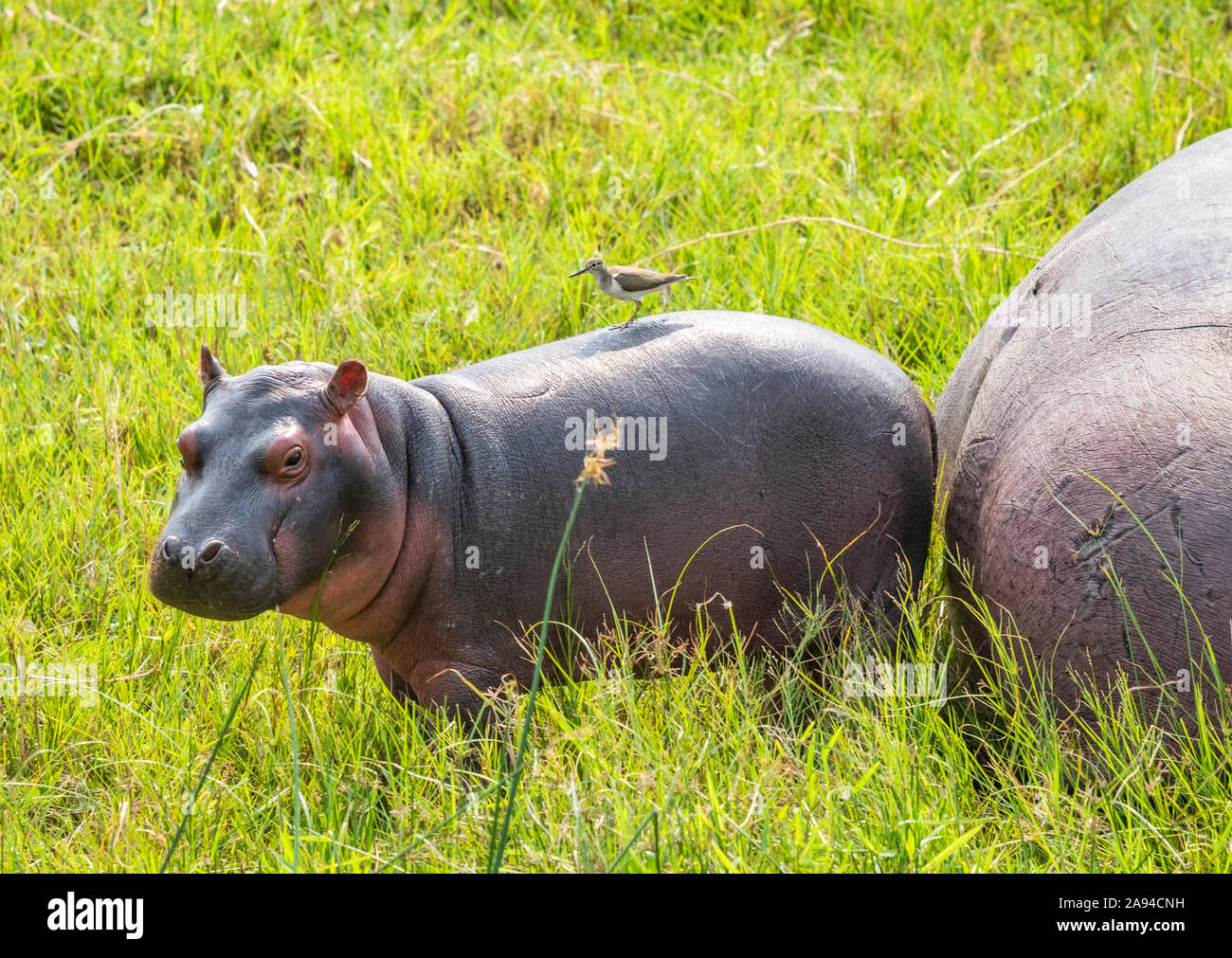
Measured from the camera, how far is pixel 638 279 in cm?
432

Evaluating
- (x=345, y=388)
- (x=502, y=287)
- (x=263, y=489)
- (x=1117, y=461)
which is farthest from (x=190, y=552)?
(x=502, y=287)

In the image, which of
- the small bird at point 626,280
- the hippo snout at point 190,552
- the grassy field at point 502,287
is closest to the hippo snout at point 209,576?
the hippo snout at point 190,552

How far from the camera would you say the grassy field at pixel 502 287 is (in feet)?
10.6

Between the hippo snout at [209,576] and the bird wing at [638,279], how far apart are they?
1.52 m

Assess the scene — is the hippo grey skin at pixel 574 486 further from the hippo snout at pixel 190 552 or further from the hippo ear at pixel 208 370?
the hippo snout at pixel 190 552

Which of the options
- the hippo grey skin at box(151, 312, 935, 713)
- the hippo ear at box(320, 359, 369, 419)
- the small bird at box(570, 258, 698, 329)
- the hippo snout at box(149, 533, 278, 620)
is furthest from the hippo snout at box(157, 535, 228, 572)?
the small bird at box(570, 258, 698, 329)

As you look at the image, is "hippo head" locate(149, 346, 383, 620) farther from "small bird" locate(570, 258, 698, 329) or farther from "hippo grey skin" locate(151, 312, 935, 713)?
"small bird" locate(570, 258, 698, 329)

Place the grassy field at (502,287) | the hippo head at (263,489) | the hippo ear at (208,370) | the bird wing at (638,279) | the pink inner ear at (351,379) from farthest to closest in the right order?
the bird wing at (638,279) < the hippo ear at (208,370) < the pink inner ear at (351,379) < the hippo head at (263,489) < the grassy field at (502,287)

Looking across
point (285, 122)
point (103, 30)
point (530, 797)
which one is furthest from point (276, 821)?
point (103, 30)

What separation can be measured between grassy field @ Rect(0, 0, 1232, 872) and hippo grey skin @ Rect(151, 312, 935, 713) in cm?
26

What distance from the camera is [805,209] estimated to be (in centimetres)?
667

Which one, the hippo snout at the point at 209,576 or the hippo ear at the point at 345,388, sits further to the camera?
the hippo ear at the point at 345,388

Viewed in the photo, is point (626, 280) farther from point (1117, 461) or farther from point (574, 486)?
point (1117, 461)

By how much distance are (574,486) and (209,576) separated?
1099mm
